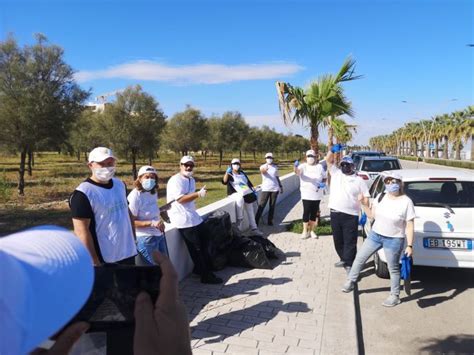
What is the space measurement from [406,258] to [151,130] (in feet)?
84.0

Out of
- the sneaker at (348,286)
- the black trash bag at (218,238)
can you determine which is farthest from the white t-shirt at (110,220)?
the sneaker at (348,286)

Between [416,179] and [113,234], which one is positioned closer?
[113,234]

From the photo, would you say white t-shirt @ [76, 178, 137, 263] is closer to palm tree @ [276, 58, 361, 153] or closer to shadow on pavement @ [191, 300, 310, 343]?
shadow on pavement @ [191, 300, 310, 343]

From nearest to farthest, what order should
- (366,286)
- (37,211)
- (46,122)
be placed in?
(366,286) → (37,211) → (46,122)

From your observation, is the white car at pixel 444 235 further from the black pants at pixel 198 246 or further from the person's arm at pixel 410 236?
the black pants at pixel 198 246

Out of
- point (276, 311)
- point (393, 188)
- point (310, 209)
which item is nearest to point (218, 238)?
point (276, 311)

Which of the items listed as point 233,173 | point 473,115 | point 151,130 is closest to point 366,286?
point 233,173

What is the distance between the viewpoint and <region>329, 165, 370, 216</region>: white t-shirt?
5.91 m

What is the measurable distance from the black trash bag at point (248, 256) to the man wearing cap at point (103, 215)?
9.22 feet

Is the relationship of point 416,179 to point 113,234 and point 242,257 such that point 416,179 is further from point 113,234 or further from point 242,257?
point 113,234

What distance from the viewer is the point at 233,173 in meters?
8.76

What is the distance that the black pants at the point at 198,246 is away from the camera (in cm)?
554

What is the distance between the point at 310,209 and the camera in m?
8.30

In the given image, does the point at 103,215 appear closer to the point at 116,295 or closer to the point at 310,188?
the point at 116,295
